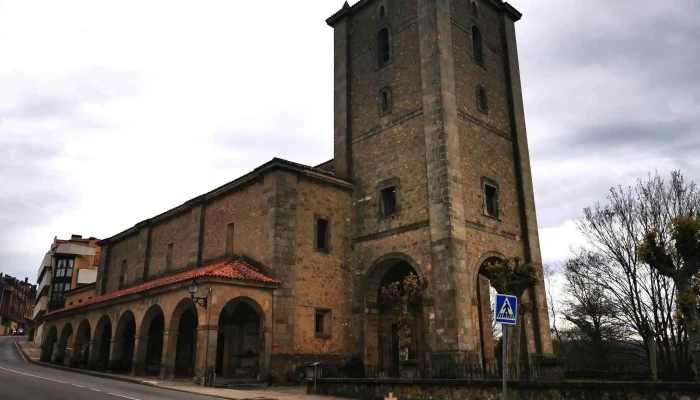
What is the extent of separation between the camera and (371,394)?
52.6ft

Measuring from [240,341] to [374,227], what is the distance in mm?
7911

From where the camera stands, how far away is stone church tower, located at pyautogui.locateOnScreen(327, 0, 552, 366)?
20.9 meters

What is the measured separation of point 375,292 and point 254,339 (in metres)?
5.77

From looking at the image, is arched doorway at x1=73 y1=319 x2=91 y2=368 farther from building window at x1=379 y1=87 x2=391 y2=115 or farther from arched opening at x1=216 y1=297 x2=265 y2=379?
building window at x1=379 y1=87 x2=391 y2=115

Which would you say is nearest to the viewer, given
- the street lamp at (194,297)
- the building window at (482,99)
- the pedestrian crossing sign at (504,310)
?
the pedestrian crossing sign at (504,310)

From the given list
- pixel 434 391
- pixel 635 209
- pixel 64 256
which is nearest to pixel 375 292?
pixel 434 391

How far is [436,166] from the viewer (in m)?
21.8

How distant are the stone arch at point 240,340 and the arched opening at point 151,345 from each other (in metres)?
3.19

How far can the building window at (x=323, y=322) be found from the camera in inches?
894

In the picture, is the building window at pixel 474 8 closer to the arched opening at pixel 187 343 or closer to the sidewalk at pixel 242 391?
the sidewalk at pixel 242 391

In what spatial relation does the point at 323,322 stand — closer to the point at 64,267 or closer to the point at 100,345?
the point at 100,345

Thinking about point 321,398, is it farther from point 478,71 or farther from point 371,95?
point 478,71

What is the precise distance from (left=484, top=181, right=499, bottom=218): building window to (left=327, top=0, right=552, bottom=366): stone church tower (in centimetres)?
6

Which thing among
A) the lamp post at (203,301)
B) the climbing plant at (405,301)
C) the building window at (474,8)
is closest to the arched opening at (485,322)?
the climbing plant at (405,301)
